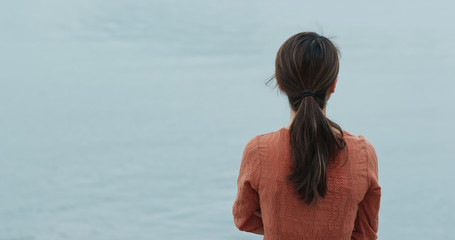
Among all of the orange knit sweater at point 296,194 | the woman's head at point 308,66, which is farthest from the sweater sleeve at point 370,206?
the woman's head at point 308,66

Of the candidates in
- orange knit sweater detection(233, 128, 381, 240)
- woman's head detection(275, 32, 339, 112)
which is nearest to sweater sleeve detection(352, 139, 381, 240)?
orange knit sweater detection(233, 128, 381, 240)

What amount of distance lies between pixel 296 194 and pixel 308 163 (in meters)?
0.06

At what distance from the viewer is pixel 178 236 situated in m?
2.66

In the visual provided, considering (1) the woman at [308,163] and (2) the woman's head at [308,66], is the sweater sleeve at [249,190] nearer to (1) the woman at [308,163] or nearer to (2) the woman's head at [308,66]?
(1) the woman at [308,163]

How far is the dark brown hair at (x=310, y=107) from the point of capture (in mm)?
989

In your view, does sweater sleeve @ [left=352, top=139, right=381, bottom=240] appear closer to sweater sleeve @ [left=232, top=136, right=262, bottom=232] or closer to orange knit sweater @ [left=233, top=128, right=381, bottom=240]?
orange knit sweater @ [left=233, top=128, right=381, bottom=240]

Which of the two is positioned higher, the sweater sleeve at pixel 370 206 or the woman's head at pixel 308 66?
the woman's head at pixel 308 66

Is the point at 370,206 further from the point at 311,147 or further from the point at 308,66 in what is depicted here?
the point at 308,66

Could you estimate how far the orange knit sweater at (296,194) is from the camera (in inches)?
40.4

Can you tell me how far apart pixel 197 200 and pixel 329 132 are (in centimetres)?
208

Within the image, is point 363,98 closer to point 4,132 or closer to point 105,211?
point 105,211

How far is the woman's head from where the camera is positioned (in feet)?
3.24

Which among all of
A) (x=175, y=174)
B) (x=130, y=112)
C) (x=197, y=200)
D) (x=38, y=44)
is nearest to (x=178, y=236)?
(x=197, y=200)

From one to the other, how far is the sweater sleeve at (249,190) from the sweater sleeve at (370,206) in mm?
178
